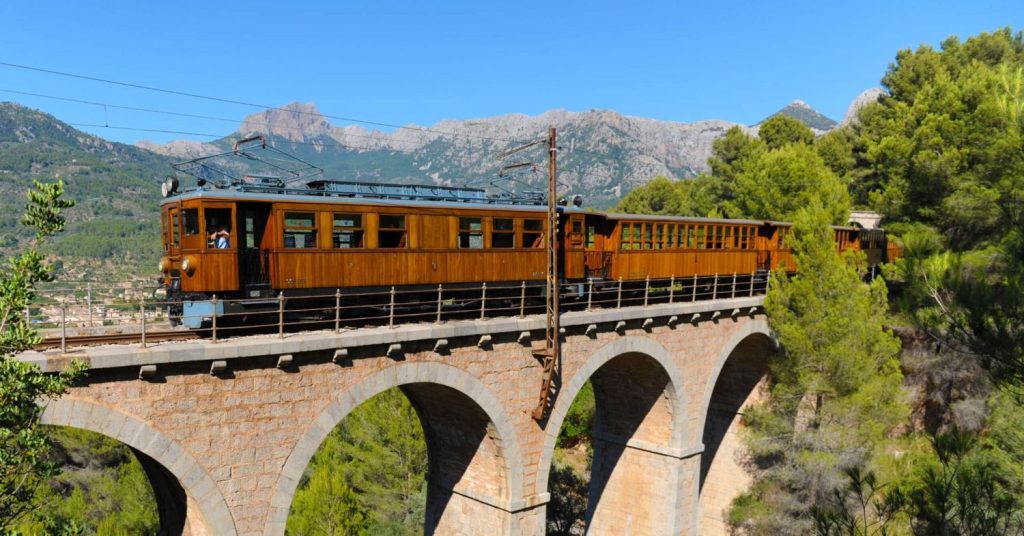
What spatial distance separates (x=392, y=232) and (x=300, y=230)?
2.16 meters

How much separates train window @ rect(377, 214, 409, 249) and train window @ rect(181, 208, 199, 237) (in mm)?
3627

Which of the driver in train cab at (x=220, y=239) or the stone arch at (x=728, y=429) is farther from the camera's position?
the stone arch at (x=728, y=429)

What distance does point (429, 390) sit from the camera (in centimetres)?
1498

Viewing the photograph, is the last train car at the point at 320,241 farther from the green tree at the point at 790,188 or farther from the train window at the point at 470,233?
the green tree at the point at 790,188

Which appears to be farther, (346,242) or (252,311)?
(346,242)

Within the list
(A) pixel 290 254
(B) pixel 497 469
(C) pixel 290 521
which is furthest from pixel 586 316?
(C) pixel 290 521

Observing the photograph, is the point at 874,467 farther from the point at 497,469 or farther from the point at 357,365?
the point at 357,365

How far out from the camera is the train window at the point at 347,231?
13.5 metres

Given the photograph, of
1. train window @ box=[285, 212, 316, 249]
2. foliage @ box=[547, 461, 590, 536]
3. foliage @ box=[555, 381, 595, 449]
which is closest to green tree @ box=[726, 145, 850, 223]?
foliage @ box=[555, 381, 595, 449]

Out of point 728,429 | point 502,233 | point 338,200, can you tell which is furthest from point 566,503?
point 338,200

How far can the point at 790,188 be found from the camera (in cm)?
3200

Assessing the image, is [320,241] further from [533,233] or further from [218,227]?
[533,233]

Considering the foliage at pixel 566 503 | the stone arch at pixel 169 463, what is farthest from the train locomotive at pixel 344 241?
the foliage at pixel 566 503

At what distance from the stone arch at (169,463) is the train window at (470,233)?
7699 millimetres
